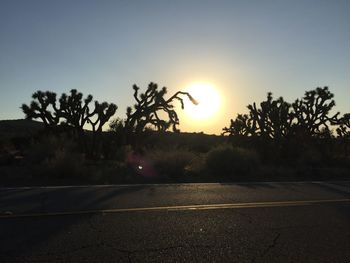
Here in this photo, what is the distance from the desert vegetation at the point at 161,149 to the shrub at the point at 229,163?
0.14ft

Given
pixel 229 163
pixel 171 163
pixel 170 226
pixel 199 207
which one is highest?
pixel 229 163

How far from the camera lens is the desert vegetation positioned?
670 inches

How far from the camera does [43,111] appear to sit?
26547mm

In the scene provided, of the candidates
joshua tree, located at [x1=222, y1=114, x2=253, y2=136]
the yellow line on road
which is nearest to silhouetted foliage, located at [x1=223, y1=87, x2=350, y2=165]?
joshua tree, located at [x1=222, y1=114, x2=253, y2=136]

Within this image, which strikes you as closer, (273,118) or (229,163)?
(229,163)

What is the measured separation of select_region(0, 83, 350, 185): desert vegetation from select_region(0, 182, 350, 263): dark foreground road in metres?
5.54

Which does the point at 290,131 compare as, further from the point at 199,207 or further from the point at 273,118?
the point at 199,207

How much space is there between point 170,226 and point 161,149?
54.0 ft

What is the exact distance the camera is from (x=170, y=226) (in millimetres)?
7172

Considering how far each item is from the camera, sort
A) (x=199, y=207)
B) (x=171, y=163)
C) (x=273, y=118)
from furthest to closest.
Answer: (x=273, y=118) → (x=171, y=163) → (x=199, y=207)

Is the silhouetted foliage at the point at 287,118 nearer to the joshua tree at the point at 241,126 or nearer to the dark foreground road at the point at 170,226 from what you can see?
the joshua tree at the point at 241,126

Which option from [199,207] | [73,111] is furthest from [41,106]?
[199,207]

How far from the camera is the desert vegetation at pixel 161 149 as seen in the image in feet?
55.8

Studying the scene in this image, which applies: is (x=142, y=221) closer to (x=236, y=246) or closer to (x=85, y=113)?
(x=236, y=246)
